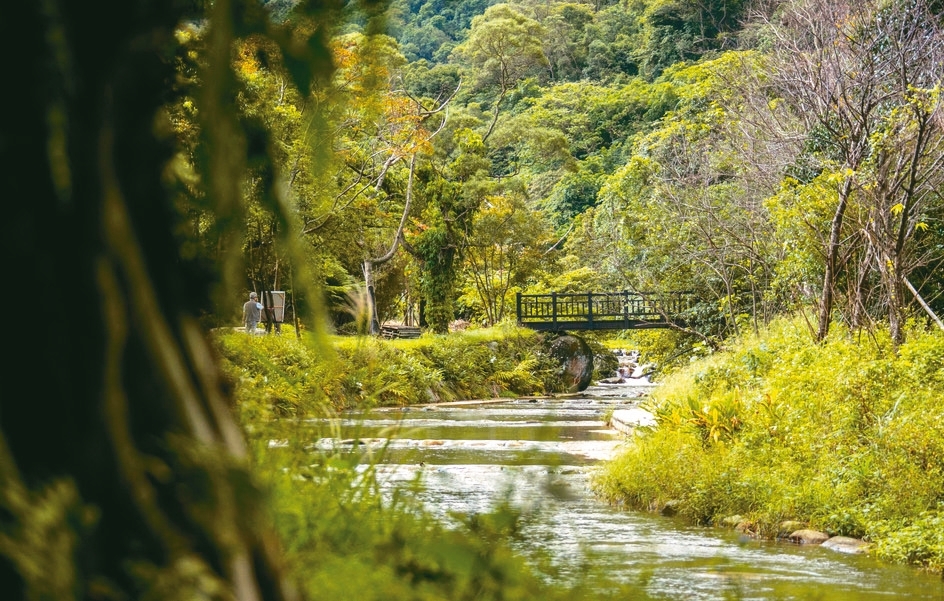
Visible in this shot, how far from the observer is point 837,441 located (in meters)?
7.75

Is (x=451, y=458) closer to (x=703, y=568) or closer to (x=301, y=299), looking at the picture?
(x=703, y=568)

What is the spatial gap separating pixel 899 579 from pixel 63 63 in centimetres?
618

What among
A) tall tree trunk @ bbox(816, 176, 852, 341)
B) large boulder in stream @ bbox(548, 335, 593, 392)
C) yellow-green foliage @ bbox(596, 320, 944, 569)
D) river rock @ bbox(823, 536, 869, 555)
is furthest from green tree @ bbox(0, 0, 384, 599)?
large boulder in stream @ bbox(548, 335, 593, 392)

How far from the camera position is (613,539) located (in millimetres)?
6992

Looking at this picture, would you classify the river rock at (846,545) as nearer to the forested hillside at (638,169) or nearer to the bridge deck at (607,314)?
the forested hillside at (638,169)

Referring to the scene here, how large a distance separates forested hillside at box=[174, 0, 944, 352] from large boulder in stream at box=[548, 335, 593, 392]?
7.24 ft

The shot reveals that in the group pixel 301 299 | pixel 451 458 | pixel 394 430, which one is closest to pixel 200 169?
pixel 301 299

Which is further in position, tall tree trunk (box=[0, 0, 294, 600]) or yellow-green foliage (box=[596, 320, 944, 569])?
yellow-green foliage (box=[596, 320, 944, 569])

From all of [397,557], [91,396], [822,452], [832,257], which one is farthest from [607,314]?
[91,396]

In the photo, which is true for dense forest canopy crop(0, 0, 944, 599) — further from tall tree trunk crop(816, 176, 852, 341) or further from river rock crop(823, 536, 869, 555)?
river rock crop(823, 536, 869, 555)

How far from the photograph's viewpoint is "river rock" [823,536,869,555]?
6.70m

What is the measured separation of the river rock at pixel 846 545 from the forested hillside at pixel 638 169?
241cm

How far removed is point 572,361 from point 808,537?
20934 mm

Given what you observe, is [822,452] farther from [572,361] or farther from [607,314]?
[607,314]
